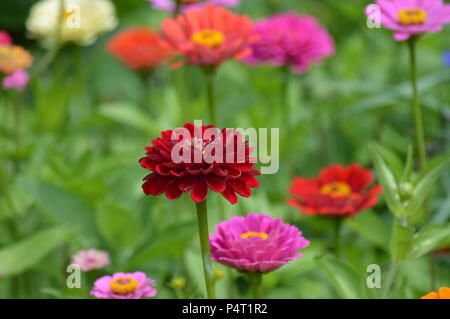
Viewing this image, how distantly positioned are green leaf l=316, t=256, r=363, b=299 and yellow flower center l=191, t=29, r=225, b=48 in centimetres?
28

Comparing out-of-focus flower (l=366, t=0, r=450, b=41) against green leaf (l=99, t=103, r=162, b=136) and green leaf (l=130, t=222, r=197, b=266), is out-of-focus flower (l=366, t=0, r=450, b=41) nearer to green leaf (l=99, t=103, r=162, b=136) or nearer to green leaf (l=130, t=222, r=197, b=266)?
green leaf (l=130, t=222, r=197, b=266)

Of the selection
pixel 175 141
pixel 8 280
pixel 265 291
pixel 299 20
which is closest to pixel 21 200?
pixel 8 280

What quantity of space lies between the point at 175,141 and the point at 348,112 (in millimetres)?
587

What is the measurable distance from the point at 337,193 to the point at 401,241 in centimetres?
19

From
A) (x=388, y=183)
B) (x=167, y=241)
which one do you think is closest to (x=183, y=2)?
(x=167, y=241)

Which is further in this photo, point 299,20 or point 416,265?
point 299,20

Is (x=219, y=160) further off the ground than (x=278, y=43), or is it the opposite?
(x=278, y=43)

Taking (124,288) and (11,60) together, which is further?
(11,60)

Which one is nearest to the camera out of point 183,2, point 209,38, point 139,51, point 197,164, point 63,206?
point 197,164

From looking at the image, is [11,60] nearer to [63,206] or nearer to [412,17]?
[63,206]

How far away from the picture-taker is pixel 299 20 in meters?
1.09

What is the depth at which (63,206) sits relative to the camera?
3.09 ft

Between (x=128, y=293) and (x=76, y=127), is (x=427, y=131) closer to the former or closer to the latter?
(x=76, y=127)

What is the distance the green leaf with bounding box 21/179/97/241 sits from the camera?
0.91 metres
